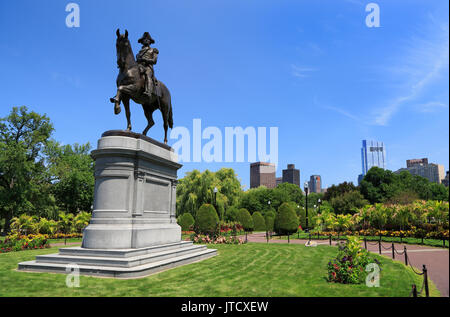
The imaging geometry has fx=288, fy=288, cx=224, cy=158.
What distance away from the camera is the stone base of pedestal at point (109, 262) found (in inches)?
338

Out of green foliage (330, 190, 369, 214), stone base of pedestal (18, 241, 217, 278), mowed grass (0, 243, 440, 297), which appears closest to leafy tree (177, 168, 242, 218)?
green foliage (330, 190, 369, 214)

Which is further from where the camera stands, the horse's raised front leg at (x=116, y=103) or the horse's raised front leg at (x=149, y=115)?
the horse's raised front leg at (x=149, y=115)

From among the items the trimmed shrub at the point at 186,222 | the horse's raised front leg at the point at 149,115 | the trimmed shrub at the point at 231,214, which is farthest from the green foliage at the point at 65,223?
A: the horse's raised front leg at the point at 149,115

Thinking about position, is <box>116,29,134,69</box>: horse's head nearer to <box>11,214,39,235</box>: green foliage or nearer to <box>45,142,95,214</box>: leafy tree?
<box>11,214,39,235</box>: green foliage

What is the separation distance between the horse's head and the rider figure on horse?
32.4 inches

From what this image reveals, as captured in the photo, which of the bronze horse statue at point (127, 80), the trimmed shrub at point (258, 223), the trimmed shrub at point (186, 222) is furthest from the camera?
the trimmed shrub at point (258, 223)

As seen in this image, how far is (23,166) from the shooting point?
33094 millimetres

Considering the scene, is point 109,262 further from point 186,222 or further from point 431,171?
point 431,171

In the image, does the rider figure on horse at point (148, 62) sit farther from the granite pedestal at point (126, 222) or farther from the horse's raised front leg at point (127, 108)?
the granite pedestal at point (126, 222)

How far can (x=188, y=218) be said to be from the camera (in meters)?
34.1

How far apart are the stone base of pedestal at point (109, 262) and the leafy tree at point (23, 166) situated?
28.7 m

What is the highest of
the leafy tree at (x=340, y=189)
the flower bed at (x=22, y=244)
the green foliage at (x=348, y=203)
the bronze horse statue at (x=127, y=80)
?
the bronze horse statue at (x=127, y=80)
